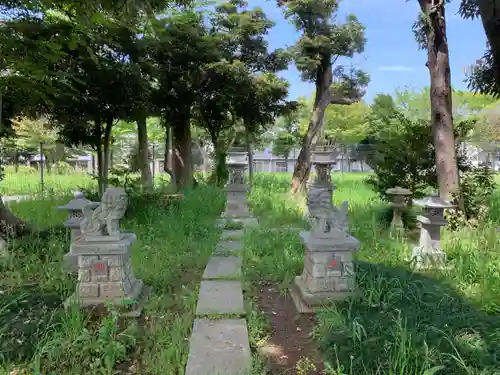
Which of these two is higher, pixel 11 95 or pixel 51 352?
pixel 11 95

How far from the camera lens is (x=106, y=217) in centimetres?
338

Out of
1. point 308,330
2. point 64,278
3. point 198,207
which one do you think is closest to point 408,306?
point 308,330

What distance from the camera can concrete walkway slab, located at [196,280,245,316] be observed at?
3135 millimetres

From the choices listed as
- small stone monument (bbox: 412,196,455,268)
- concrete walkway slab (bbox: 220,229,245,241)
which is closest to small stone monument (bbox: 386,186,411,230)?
small stone monument (bbox: 412,196,455,268)

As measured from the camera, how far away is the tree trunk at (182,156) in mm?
12509

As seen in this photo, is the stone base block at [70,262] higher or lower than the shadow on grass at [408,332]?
higher

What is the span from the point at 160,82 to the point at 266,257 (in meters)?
7.94

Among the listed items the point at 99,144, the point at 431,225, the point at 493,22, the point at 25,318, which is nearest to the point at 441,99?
the point at 431,225

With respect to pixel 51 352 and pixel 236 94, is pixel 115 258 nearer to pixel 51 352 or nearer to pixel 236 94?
pixel 51 352

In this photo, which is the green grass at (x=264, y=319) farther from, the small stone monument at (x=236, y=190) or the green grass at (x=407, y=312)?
the small stone monument at (x=236, y=190)

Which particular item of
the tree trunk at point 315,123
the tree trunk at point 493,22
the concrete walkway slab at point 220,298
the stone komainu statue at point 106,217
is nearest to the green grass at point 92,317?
the concrete walkway slab at point 220,298

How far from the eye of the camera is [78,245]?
3.23 metres

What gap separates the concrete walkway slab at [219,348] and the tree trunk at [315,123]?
27.7ft

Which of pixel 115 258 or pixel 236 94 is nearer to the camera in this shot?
pixel 115 258
